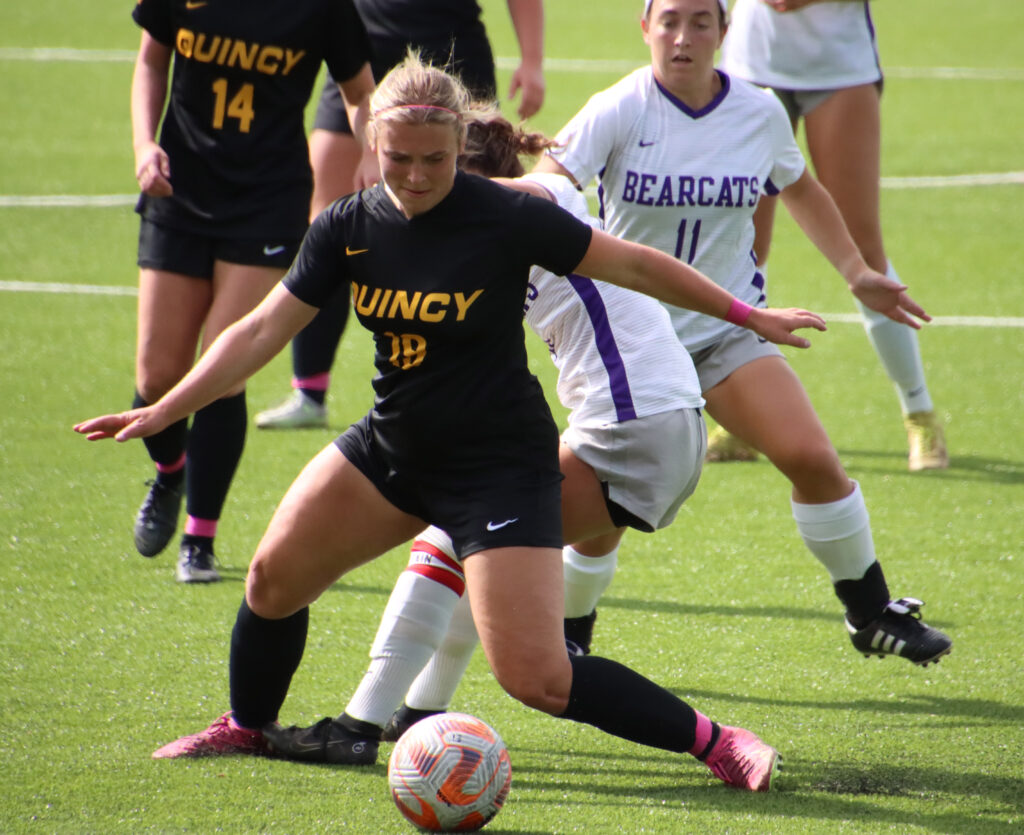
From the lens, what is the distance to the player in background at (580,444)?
12.3 feet

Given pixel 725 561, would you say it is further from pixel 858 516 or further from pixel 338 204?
pixel 338 204

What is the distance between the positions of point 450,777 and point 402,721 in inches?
27.4

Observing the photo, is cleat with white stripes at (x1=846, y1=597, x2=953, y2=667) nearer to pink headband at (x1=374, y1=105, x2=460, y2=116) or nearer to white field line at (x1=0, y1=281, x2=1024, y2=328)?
pink headband at (x1=374, y1=105, x2=460, y2=116)

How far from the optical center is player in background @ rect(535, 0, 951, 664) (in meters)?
4.19

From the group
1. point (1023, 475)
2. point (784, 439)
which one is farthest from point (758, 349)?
point (1023, 475)

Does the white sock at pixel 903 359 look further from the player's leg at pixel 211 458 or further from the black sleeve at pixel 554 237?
the black sleeve at pixel 554 237

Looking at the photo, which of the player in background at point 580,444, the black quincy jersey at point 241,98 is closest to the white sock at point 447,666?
the player in background at point 580,444

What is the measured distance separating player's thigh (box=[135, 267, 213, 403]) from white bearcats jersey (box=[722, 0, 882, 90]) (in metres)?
2.55

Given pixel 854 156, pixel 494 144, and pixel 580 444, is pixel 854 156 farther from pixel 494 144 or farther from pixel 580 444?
pixel 580 444

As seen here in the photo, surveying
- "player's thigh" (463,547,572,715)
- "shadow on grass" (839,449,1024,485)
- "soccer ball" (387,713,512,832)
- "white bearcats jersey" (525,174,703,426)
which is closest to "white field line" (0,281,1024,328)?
"shadow on grass" (839,449,1024,485)

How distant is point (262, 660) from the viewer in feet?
12.1

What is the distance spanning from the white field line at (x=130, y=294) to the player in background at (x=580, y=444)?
5.14 meters

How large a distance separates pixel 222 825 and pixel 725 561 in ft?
8.24

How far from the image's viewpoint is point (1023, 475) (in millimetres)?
6367
